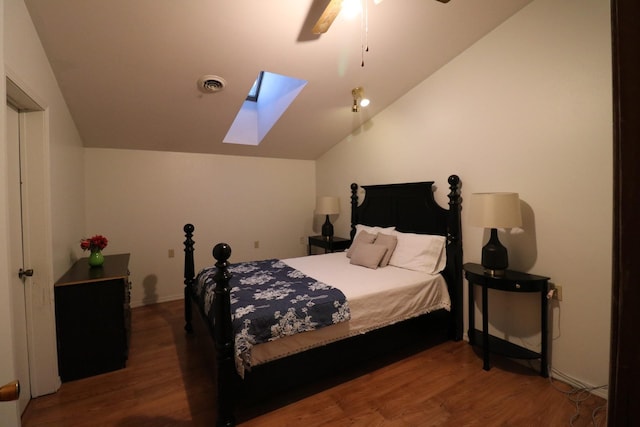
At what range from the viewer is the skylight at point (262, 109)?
334cm

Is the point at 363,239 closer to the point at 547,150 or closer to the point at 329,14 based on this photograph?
the point at 547,150

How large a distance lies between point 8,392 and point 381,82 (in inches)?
126

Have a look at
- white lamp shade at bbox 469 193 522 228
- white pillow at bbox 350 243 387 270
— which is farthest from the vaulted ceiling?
white pillow at bbox 350 243 387 270

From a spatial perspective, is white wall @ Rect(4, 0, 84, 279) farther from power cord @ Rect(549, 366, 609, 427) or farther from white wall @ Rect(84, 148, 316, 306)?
power cord @ Rect(549, 366, 609, 427)

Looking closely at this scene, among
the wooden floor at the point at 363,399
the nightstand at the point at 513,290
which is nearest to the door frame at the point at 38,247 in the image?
the wooden floor at the point at 363,399

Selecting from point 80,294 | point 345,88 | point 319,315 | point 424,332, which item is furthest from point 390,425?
point 345,88

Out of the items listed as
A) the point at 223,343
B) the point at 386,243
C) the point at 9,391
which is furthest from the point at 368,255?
the point at 9,391

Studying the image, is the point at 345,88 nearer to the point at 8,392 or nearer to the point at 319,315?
the point at 319,315

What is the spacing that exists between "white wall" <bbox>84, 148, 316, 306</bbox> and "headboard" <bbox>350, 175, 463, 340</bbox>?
1.35 metres

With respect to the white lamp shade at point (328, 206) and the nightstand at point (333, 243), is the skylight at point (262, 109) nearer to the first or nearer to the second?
the white lamp shade at point (328, 206)

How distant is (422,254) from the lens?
279 centimetres

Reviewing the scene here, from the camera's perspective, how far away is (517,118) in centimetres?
229

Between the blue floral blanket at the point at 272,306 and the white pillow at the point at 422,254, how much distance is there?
974mm

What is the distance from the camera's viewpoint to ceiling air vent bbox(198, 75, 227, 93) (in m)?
2.54
